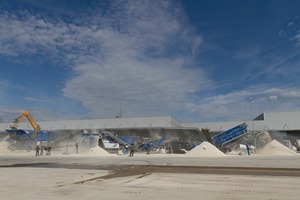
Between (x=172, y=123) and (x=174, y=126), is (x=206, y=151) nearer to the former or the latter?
(x=172, y=123)

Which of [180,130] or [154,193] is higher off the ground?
[180,130]

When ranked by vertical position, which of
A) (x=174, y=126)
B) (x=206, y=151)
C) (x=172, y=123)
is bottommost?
(x=206, y=151)

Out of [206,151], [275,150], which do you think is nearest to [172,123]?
[275,150]

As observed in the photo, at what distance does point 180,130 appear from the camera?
3059 inches

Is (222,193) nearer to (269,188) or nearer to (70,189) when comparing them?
(269,188)

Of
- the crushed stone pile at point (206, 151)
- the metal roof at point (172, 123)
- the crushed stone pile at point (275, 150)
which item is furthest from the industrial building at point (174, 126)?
the crushed stone pile at point (206, 151)

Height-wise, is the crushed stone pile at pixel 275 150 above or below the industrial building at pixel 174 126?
below

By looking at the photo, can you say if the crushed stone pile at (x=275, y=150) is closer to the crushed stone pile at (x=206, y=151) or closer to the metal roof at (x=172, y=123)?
the crushed stone pile at (x=206, y=151)

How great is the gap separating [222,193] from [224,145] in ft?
120

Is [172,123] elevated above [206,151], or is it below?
above

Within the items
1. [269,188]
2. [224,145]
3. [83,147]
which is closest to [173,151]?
[224,145]

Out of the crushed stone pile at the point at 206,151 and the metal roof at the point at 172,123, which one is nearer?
the crushed stone pile at the point at 206,151

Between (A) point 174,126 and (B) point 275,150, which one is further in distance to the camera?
(A) point 174,126

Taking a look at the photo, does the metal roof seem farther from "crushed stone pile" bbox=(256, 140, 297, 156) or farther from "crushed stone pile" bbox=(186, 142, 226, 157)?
"crushed stone pile" bbox=(186, 142, 226, 157)
